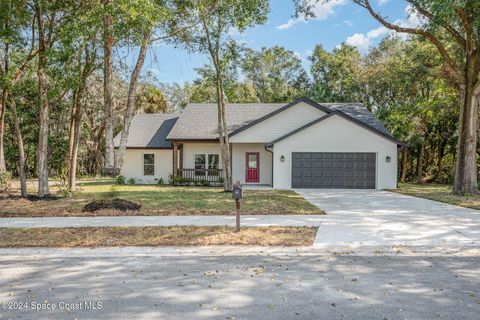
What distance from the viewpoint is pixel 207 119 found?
2536 cm

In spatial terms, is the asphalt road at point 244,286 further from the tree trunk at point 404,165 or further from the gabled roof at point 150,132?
the tree trunk at point 404,165

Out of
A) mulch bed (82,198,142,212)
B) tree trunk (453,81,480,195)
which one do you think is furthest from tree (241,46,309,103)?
mulch bed (82,198,142,212)

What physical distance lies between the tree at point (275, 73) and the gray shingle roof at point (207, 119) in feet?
42.8

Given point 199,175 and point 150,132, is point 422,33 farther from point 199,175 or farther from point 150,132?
point 150,132

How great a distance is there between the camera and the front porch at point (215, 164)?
23156 mm

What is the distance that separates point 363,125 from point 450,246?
1451 cm

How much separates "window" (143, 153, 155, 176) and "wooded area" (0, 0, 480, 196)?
3.36 meters

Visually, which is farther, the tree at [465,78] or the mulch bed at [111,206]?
the tree at [465,78]

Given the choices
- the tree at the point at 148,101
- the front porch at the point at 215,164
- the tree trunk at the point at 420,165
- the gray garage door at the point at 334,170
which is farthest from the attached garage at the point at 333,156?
the tree at the point at 148,101

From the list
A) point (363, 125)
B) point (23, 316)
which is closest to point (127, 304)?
point (23, 316)

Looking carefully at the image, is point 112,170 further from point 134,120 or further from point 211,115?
point 134,120

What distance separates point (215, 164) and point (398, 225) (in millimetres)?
16197

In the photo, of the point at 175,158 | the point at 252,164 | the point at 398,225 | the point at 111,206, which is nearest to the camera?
the point at 398,225

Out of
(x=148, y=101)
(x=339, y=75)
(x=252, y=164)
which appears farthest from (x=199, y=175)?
(x=339, y=75)
